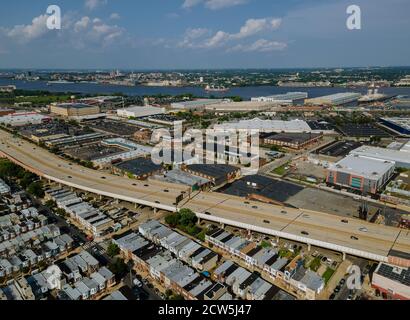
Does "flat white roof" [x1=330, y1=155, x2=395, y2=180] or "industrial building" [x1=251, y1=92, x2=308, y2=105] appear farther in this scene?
"industrial building" [x1=251, y1=92, x2=308, y2=105]

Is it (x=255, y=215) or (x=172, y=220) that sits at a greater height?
(x=255, y=215)

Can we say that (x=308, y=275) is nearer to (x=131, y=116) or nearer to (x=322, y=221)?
(x=322, y=221)

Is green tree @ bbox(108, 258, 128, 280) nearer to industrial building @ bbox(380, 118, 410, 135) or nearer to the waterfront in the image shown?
industrial building @ bbox(380, 118, 410, 135)

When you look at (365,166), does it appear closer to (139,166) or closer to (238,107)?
(139,166)

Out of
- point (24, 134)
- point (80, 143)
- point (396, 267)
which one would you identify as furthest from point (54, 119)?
point (396, 267)

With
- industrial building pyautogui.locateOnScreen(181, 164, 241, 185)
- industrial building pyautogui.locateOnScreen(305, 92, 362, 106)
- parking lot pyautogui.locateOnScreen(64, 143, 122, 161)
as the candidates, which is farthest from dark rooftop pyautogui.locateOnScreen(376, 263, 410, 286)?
industrial building pyautogui.locateOnScreen(305, 92, 362, 106)

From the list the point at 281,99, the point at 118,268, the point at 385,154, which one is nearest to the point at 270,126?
the point at 385,154
